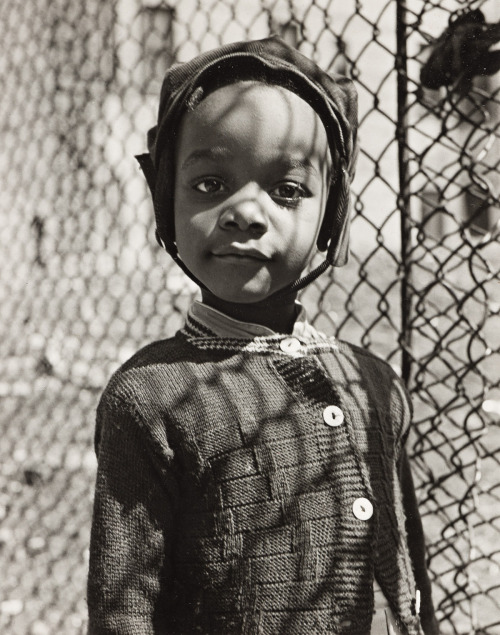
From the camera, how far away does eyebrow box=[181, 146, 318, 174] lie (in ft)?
4.69

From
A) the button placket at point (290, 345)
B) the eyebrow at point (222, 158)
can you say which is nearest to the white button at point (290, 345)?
the button placket at point (290, 345)

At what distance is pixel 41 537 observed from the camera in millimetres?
3402

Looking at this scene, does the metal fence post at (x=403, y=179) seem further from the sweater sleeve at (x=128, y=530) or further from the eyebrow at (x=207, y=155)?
the sweater sleeve at (x=128, y=530)

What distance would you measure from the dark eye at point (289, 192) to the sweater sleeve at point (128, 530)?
0.51 meters

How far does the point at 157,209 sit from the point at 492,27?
117 cm

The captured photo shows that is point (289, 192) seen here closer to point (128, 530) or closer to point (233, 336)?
point (233, 336)

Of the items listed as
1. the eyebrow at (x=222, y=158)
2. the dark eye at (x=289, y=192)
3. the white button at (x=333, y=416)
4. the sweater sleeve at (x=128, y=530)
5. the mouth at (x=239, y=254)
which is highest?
the eyebrow at (x=222, y=158)

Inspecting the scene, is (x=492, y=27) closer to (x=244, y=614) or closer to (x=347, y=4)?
(x=244, y=614)

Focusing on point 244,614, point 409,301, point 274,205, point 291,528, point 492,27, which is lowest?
point 244,614

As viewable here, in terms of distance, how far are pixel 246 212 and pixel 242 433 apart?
422mm

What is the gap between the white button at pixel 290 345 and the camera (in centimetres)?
154

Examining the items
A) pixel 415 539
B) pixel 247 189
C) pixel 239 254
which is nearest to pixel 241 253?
pixel 239 254

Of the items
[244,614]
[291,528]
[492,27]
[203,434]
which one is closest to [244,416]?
[203,434]

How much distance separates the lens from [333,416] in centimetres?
148
